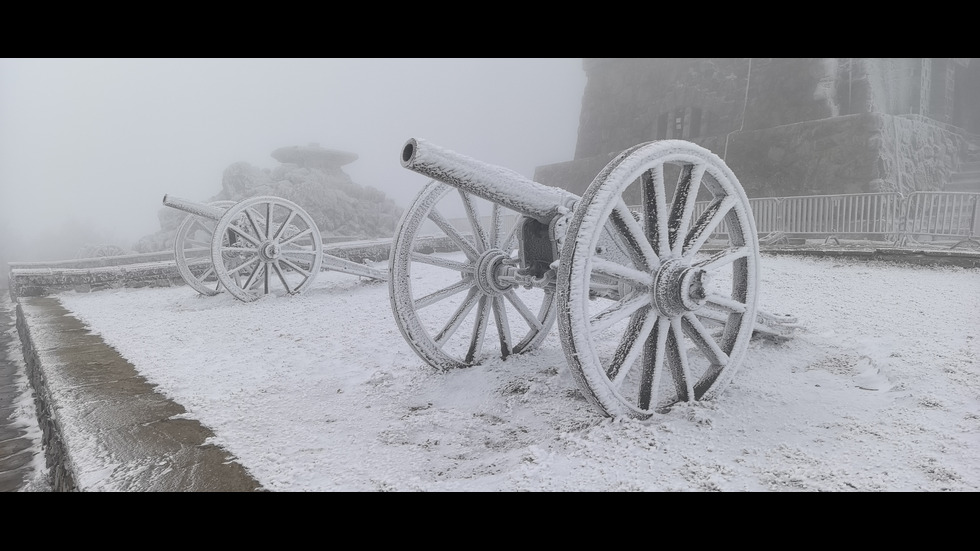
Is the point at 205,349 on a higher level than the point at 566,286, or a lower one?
lower

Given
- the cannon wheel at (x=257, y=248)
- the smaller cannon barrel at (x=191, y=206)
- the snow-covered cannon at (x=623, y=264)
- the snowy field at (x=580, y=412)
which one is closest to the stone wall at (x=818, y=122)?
the snowy field at (x=580, y=412)

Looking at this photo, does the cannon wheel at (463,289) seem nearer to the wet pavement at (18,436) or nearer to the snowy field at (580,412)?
the snowy field at (580,412)

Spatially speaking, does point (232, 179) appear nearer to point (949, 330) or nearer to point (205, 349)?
point (205, 349)

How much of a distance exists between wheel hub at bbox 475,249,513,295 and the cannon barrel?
0.63m

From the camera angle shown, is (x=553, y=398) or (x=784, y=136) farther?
(x=784, y=136)

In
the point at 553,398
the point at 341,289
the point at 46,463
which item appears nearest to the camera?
the point at 46,463

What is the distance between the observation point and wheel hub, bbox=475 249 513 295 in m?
2.85

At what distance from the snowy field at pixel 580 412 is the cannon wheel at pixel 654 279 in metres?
0.17

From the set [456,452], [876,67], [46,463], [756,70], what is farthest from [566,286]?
[756,70]

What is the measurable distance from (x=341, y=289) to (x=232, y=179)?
14.3 metres

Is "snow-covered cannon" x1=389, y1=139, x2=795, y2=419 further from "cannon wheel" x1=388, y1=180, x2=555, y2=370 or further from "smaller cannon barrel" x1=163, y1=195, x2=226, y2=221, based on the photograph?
"smaller cannon barrel" x1=163, y1=195, x2=226, y2=221

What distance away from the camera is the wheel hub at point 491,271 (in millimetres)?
2852

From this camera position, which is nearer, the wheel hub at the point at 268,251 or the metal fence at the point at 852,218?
the wheel hub at the point at 268,251

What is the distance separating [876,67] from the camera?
1138 cm
